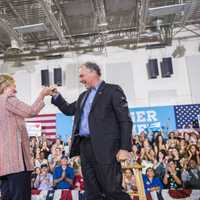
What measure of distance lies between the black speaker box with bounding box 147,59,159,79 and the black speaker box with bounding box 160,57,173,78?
129 mm

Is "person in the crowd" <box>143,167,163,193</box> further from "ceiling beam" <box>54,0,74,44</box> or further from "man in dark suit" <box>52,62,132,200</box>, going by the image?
"ceiling beam" <box>54,0,74,44</box>

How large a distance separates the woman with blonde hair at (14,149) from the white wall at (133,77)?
4723 millimetres

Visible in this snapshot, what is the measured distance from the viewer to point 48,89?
2.07 metres

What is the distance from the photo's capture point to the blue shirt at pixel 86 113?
1924 millimetres

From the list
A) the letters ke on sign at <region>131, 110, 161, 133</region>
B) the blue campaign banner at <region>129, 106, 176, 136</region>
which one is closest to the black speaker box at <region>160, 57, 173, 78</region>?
the blue campaign banner at <region>129, 106, 176, 136</region>

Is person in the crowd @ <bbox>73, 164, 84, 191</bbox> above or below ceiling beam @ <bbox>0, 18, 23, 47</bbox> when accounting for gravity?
below

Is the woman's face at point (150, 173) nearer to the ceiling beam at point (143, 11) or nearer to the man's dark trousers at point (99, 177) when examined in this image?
the ceiling beam at point (143, 11)

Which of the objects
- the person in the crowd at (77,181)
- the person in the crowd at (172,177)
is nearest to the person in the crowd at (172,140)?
the person in the crowd at (172,177)

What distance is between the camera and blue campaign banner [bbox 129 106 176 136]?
236 inches

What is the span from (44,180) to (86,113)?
354cm

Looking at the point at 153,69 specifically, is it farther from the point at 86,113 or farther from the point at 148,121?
the point at 86,113

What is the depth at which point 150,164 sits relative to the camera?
17.5ft

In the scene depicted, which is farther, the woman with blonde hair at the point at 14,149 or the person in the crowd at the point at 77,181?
the person in the crowd at the point at 77,181

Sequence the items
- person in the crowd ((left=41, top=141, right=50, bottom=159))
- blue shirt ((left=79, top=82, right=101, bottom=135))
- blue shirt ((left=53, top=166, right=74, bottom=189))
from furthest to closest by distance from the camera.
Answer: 1. person in the crowd ((left=41, top=141, right=50, bottom=159))
2. blue shirt ((left=53, top=166, right=74, bottom=189))
3. blue shirt ((left=79, top=82, right=101, bottom=135))
